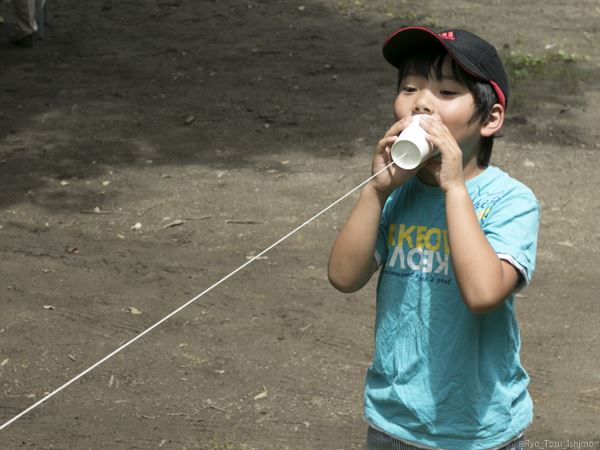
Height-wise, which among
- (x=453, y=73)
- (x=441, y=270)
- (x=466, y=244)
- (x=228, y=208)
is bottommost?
(x=228, y=208)

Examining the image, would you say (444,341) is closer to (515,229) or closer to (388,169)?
(515,229)

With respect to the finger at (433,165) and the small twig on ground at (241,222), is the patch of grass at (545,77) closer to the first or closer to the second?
the small twig on ground at (241,222)

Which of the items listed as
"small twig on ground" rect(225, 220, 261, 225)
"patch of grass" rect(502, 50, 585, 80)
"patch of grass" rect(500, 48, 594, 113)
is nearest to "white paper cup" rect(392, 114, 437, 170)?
"small twig on ground" rect(225, 220, 261, 225)

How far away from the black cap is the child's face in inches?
1.8

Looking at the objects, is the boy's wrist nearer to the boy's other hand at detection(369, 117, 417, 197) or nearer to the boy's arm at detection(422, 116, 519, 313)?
the boy's other hand at detection(369, 117, 417, 197)

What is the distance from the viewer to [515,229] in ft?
7.17

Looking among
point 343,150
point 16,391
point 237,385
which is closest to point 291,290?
point 237,385

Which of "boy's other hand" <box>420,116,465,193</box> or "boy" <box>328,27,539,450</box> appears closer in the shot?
"boy's other hand" <box>420,116,465,193</box>

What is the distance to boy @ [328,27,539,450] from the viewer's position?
219 centimetres

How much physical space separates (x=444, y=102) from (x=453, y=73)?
6 centimetres

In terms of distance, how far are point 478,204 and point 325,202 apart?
3.67 meters

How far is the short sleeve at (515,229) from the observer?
2152mm

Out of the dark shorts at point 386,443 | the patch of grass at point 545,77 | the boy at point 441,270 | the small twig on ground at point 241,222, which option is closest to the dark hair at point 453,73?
the boy at point 441,270

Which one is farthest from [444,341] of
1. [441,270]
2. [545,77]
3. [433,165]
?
[545,77]
